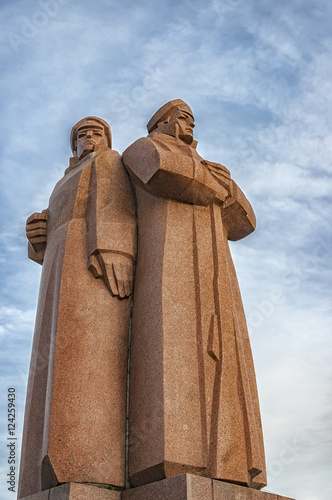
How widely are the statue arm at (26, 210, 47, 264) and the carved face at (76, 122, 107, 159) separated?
1.12m

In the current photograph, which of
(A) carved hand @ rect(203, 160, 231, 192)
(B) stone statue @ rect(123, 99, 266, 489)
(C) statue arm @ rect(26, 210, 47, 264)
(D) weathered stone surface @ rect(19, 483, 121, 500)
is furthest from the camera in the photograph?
(C) statue arm @ rect(26, 210, 47, 264)

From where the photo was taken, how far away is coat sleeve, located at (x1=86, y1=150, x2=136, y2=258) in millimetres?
7148

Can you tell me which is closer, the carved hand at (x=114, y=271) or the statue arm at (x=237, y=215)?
the carved hand at (x=114, y=271)

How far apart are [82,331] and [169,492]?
2.04m

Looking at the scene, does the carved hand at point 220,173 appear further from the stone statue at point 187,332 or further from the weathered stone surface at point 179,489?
the weathered stone surface at point 179,489

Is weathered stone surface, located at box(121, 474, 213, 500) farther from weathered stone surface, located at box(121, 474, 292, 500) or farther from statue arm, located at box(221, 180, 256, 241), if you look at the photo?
statue arm, located at box(221, 180, 256, 241)

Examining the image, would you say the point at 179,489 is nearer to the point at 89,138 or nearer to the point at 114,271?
the point at 114,271

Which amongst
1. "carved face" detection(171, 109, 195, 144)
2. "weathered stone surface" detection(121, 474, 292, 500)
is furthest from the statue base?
"carved face" detection(171, 109, 195, 144)

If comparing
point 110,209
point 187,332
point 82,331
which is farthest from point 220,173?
point 82,331

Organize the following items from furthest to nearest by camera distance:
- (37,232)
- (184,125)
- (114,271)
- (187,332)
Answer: (184,125), (37,232), (114,271), (187,332)

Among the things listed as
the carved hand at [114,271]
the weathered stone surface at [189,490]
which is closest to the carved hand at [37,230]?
the carved hand at [114,271]

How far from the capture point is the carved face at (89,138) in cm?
870

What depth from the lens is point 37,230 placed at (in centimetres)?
822

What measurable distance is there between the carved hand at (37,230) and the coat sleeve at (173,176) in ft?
5.29
